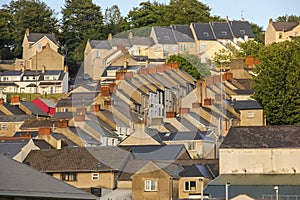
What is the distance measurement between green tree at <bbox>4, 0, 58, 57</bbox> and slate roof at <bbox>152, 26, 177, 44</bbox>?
1857cm

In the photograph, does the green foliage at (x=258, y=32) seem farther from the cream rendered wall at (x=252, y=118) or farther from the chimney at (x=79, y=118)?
the cream rendered wall at (x=252, y=118)

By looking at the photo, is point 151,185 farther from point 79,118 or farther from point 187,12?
point 187,12

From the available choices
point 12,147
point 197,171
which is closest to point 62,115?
point 12,147

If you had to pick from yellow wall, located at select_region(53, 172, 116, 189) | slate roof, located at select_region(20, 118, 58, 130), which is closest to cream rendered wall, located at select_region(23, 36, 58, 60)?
slate roof, located at select_region(20, 118, 58, 130)

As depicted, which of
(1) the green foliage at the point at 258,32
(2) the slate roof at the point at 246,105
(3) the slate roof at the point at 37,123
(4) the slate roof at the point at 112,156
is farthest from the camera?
(1) the green foliage at the point at 258,32

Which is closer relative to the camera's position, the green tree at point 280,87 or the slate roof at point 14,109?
the green tree at point 280,87

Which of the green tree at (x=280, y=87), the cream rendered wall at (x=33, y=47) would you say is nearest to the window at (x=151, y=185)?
the green tree at (x=280, y=87)

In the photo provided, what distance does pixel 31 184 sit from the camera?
2616 centimetres

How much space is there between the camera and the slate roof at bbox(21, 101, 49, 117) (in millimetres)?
103325

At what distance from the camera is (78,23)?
14788 centimetres

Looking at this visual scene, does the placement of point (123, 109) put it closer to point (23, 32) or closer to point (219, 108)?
point (219, 108)

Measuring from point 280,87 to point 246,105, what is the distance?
322 centimetres

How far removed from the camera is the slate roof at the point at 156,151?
6394 cm

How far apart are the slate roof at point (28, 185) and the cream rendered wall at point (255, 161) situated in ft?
101
